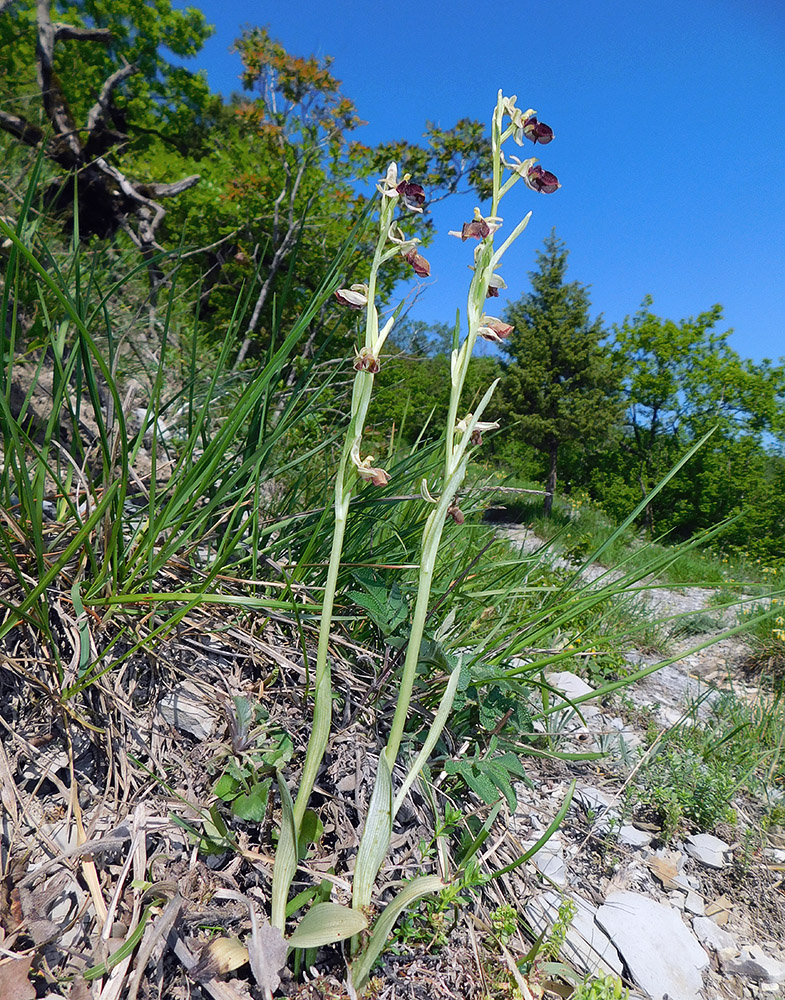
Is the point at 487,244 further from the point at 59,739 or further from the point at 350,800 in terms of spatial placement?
the point at 59,739

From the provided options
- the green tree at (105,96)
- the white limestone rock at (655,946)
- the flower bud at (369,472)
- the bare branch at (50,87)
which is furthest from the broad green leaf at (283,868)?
the bare branch at (50,87)

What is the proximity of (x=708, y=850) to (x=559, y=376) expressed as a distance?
17016 mm

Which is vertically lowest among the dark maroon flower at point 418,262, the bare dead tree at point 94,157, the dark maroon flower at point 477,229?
the dark maroon flower at point 418,262

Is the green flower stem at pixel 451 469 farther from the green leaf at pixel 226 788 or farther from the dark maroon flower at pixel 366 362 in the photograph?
the green leaf at pixel 226 788

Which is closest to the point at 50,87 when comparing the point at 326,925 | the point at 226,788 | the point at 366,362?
the point at 366,362

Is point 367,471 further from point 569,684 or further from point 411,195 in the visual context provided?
point 569,684

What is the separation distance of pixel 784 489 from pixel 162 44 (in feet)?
70.3

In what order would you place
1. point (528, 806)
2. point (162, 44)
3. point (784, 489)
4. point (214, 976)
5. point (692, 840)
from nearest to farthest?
point (214, 976), point (528, 806), point (692, 840), point (162, 44), point (784, 489)

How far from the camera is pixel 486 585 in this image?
5.20 feet

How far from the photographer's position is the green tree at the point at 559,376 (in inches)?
648

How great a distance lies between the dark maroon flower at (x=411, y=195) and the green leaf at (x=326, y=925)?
1.13 m

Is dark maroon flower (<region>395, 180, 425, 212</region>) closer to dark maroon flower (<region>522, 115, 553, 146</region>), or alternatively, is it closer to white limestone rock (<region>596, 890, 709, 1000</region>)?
dark maroon flower (<region>522, 115, 553, 146</region>)

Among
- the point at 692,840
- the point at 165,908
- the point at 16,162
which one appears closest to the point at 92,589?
the point at 165,908

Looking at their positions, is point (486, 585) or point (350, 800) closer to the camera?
point (350, 800)
